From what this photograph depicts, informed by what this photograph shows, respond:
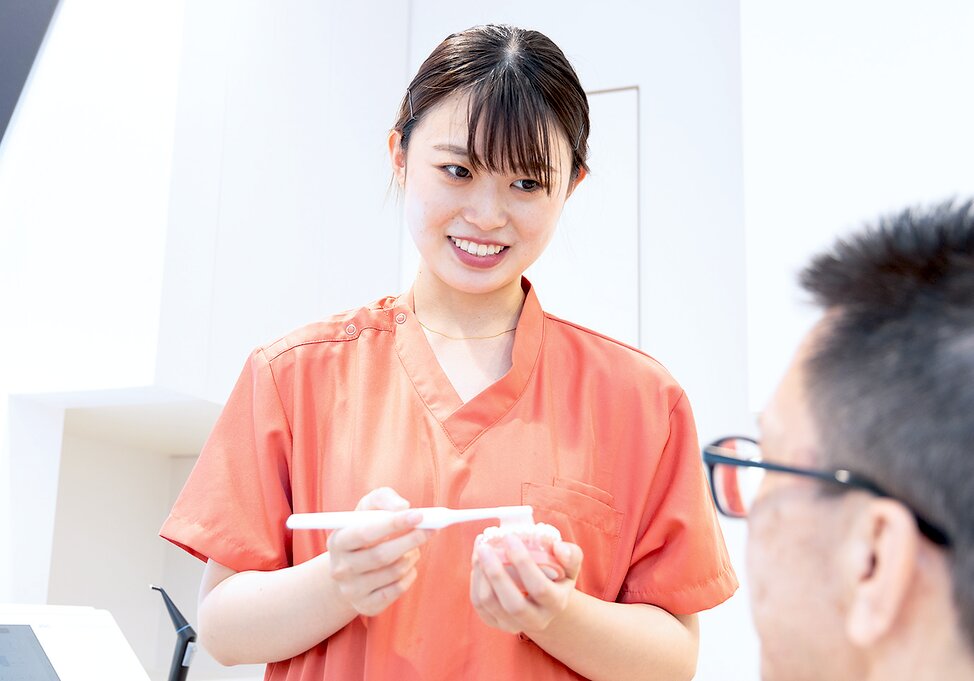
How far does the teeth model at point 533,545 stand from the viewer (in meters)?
0.83

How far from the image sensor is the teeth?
1.07m

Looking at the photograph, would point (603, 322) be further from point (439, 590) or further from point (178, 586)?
point (439, 590)

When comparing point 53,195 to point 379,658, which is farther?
point 53,195

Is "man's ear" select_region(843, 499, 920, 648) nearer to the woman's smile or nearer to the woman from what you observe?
the woman

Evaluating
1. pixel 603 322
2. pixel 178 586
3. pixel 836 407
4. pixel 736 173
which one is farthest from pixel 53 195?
pixel 836 407

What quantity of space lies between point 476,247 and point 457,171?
8 centimetres

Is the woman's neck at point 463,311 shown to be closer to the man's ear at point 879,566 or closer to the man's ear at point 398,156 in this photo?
the man's ear at point 398,156

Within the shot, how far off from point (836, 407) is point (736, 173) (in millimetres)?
2050

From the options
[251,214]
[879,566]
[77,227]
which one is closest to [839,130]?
[251,214]

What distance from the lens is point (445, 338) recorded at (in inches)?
44.2

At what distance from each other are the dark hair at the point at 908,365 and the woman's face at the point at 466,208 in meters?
0.45

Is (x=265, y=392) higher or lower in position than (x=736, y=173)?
lower

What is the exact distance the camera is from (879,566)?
1.78ft

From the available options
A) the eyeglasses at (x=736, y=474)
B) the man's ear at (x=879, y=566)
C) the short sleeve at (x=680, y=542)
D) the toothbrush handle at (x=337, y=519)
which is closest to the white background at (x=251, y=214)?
the short sleeve at (x=680, y=542)
